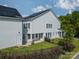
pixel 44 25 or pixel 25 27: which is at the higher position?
pixel 44 25

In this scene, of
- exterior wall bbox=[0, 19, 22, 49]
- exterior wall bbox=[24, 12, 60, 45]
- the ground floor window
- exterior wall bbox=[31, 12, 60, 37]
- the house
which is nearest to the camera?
exterior wall bbox=[0, 19, 22, 49]

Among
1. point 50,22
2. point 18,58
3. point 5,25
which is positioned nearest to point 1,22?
point 5,25

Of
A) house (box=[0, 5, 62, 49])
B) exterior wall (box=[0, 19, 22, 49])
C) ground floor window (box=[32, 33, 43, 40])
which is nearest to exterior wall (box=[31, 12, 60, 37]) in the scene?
house (box=[0, 5, 62, 49])

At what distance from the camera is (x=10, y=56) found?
71.4 feet

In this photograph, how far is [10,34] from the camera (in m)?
40.7

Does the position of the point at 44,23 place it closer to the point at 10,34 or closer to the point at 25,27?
the point at 25,27

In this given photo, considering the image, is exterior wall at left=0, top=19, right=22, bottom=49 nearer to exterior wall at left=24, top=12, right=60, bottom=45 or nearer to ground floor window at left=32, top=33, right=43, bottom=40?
exterior wall at left=24, top=12, right=60, bottom=45

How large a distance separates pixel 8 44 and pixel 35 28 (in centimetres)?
1241

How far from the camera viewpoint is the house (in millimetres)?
39188

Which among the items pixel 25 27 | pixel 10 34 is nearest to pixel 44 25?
pixel 25 27

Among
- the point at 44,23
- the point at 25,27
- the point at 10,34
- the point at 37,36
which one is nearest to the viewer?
the point at 10,34

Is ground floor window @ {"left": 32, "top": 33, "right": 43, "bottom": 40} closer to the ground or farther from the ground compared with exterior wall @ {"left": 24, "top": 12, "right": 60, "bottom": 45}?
closer to the ground

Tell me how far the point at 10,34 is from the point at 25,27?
10263mm

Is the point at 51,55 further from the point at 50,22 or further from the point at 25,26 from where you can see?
the point at 50,22
